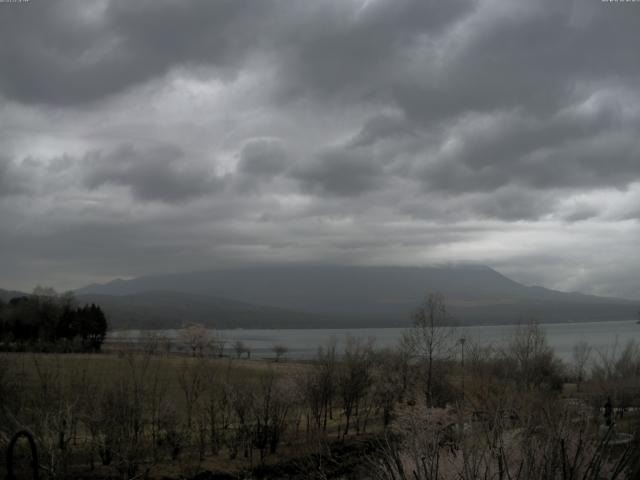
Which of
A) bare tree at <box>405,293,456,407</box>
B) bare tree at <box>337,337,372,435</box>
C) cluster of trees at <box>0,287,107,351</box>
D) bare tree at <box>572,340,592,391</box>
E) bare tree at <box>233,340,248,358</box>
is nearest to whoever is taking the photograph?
bare tree at <box>337,337,372,435</box>

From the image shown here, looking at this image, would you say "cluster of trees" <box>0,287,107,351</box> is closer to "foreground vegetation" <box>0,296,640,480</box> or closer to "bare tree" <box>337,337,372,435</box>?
"foreground vegetation" <box>0,296,640,480</box>

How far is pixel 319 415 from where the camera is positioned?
41250 mm

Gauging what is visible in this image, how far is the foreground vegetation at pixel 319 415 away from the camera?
1647 centimetres

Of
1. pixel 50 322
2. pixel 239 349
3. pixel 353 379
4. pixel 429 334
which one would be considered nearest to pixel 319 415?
pixel 353 379

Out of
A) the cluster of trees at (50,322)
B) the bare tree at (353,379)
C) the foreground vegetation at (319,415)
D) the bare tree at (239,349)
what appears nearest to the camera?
the foreground vegetation at (319,415)

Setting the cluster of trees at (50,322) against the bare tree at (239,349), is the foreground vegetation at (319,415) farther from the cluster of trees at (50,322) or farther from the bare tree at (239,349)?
the cluster of trees at (50,322)

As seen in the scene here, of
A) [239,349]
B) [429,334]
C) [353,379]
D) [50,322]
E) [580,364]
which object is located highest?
[429,334]

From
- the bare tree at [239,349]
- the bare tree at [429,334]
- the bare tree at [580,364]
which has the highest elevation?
the bare tree at [429,334]

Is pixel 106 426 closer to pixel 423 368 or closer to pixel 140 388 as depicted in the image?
pixel 140 388

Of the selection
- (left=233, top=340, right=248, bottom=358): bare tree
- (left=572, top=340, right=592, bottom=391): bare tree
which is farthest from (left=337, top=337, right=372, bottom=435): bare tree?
(left=233, top=340, right=248, bottom=358): bare tree

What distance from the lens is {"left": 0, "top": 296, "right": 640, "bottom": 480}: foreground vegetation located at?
54.0 feet

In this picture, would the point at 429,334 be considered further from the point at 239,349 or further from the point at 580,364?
the point at 239,349

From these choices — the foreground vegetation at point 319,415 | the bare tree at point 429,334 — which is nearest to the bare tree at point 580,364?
the foreground vegetation at point 319,415

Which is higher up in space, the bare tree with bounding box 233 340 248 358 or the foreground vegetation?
the foreground vegetation
